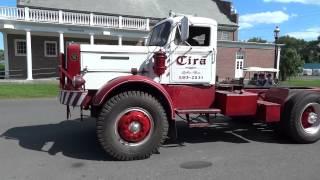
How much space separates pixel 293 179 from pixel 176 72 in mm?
2897

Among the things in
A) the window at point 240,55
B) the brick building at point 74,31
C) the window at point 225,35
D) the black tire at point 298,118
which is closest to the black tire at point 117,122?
the black tire at point 298,118

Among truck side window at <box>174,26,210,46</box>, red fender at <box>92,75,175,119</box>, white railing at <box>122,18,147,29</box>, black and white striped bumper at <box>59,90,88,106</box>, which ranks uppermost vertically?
white railing at <box>122,18,147,29</box>

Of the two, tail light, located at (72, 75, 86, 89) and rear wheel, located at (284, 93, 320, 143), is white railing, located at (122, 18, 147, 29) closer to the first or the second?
rear wheel, located at (284, 93, 320, 143)

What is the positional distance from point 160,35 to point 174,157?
2.44 m

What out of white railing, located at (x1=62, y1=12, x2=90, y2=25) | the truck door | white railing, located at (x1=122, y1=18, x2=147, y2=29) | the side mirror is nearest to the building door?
white railing, located at (x1=122, y1=18, x2=147, y2=29)

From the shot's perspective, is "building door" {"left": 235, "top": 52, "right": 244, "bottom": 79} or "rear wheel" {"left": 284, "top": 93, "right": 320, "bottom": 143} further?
"building door" {"left": 235, "top": 52, "right": 244, "bottom": 79}

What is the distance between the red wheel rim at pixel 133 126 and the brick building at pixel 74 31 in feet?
61.6

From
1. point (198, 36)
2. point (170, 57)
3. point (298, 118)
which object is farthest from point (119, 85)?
point (298, 118)

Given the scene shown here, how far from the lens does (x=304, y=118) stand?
25.7 feet

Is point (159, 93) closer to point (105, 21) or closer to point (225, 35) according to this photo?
point (105, 21)

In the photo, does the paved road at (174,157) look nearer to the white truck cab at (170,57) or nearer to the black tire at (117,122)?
the black tire at (117,122)

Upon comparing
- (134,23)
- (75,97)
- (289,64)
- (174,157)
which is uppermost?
(134,23)

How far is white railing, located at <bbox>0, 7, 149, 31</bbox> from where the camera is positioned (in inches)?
1122

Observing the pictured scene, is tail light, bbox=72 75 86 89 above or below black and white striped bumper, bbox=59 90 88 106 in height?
above
